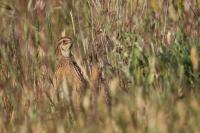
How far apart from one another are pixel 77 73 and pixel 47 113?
0.77 meters

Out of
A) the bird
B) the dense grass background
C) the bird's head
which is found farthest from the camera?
the bird's head

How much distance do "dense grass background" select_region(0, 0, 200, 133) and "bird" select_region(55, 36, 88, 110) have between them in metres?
0.06

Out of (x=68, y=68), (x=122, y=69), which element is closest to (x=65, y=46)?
(x=68, y=68)

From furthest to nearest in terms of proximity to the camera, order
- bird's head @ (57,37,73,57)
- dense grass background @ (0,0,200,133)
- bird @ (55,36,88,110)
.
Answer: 1. bird's head @ (57,37,73,57)
2. bird @ (55,36,88,110)
3. dense grass background @ (0,0,200,133)

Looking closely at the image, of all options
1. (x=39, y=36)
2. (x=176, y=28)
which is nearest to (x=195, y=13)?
(x=176, y=28)

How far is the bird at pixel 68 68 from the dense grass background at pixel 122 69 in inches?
2.2

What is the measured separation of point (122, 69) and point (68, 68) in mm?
661

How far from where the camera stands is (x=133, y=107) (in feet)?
12.4

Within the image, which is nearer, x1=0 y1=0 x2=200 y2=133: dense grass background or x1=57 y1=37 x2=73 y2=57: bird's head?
x1=0 y1=0 x2=200 y2=133: dense grass background

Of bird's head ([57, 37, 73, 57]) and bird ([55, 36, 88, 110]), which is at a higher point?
bird's head ([57, 37, 73, 57])

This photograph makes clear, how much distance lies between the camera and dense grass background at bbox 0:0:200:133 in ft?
12.3

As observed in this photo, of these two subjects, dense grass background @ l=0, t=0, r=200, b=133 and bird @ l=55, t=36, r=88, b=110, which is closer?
dense grass background @ l=0, t=0, r=200, b=133

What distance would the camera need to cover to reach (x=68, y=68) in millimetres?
5375

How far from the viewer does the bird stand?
5.04m
